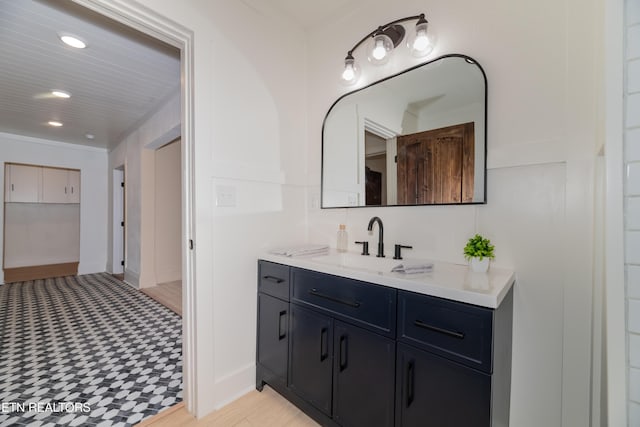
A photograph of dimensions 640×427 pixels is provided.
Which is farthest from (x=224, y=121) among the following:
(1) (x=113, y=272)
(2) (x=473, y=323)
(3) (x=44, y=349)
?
(1) (x=113, y=272)

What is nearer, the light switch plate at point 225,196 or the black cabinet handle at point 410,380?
the black cabinet handle at point 410,380

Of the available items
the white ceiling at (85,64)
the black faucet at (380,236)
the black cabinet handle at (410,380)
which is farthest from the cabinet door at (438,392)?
the white ceiling at (85,64)

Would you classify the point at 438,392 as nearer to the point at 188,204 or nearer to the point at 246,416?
the point at 246,416

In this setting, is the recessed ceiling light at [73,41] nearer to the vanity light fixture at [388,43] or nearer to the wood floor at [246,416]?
the vanity light fixture at [388,43]

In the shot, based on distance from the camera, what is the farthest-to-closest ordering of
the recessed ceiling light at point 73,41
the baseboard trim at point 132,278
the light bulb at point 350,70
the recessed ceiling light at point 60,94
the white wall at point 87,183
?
the white wall at point 87,183 → the baseboard trim at point 132,278 → the recessed ceiling light at point 60,94 → the recessed ceiling light at point 73,41 → the light bulb at point 350,70

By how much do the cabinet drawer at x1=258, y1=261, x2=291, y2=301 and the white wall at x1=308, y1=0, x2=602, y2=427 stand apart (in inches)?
35.0

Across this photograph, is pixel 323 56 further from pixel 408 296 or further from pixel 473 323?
pixel 473 323

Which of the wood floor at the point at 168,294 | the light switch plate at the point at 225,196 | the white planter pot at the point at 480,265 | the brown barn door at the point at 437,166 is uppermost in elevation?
the brown barn door at the point at 437,166

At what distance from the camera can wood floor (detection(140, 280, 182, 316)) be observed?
326 cm

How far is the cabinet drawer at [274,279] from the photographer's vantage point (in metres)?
1.57

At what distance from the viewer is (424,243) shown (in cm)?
150

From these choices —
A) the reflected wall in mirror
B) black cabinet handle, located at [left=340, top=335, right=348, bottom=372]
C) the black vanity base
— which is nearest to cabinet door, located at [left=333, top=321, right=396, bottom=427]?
black cabinet handle, located at [left=340, top=335, right=348, bottom=372]

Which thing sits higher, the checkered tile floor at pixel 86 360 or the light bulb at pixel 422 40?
the light bulb at pixel 422 40

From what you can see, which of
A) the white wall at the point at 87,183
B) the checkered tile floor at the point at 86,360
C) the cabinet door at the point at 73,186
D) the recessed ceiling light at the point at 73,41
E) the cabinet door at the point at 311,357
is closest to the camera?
the cabinet door at the point at 311,357
